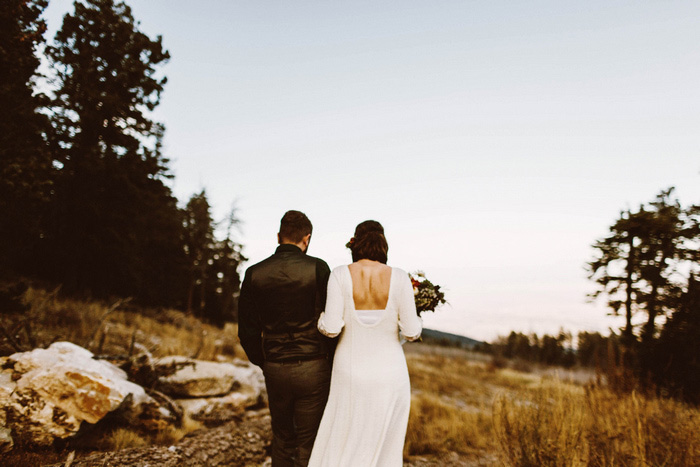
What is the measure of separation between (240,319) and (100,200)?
53.5 feet

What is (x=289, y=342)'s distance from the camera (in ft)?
9.71

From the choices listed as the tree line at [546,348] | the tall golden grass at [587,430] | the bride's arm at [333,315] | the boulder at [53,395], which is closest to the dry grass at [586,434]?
the tall golden grass at [587,430]

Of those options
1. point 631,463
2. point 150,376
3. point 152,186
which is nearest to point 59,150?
point 152,186

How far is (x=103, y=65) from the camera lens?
1617cm

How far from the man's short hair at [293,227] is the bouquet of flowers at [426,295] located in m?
1.08

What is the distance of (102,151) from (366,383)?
17.5 metres

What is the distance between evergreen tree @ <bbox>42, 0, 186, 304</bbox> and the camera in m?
15.4

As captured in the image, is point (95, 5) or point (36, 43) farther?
point (95, 5)

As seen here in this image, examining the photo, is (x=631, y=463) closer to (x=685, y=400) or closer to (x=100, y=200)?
(x=685, y=400)

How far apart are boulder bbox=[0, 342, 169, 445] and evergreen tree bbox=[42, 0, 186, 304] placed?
1355 cm

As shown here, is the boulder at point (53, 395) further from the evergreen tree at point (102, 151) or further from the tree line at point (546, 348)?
the tree line at point (546, 348)

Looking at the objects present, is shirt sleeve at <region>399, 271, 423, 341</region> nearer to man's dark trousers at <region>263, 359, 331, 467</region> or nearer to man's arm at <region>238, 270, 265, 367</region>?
man's dark trousers at <region>263, 359, 331, 467</region>

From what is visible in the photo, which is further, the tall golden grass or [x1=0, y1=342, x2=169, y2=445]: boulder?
[x1=0, y1=342, x2=169, y2=445]: boulder

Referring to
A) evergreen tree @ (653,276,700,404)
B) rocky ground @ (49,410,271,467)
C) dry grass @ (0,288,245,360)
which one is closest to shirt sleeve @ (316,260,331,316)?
rocky ground @ (49,410,271,467)
